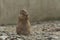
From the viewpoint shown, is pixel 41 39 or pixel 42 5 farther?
pixel 42 5

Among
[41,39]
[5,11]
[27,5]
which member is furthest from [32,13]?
[41,39]

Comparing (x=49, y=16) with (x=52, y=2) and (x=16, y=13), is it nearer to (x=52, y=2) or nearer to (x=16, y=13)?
(x=52, y=2)

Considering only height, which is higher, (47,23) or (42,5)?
(42,5)

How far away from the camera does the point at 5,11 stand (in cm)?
845

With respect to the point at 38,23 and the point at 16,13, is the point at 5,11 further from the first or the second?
the point at 38,23

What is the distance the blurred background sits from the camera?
8453mm

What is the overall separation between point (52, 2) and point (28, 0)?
2.68 ft

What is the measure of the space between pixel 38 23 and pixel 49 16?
1.70 ft

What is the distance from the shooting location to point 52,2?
8.90m

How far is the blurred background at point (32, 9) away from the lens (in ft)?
27.7

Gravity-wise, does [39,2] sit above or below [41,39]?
above

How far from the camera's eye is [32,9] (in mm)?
8664

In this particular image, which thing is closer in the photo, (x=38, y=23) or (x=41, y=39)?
(x=41, y=39)

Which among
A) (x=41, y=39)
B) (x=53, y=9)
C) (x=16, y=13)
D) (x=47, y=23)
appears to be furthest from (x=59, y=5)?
(x=41, y=39)
